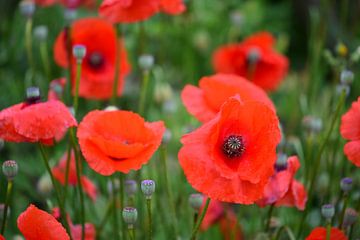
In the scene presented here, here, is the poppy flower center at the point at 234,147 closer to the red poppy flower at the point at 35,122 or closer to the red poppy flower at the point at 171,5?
the red poppy flower at the point at 35,122

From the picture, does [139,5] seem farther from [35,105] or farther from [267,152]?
[267,152]

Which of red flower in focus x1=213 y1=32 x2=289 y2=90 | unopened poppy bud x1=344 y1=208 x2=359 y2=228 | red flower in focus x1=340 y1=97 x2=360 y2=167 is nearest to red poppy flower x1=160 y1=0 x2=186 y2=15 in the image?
red flower in focus x1=340 y1=97 x2=360 y2=167

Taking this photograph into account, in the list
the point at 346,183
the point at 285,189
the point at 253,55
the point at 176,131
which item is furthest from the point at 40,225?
the point at 176,131

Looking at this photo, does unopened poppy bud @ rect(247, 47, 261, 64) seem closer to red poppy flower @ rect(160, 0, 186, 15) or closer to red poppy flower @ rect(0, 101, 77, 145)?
red poppy flower @ rect(160, 0, 186, 15)

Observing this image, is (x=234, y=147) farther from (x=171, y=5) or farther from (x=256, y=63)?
(x=256, y=63)

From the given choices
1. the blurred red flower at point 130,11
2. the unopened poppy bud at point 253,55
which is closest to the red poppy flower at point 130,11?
the blurred red flower at point 130,11

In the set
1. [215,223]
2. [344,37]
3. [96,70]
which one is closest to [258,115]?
[215,223]
